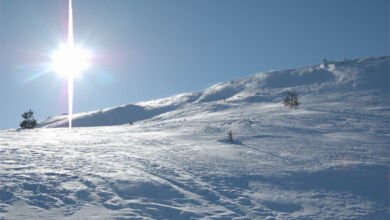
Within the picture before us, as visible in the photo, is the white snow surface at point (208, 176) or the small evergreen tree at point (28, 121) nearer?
the white snow surface at point (208, 176)

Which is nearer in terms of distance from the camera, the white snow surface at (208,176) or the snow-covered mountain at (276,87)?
the white snow surface at (208,176)

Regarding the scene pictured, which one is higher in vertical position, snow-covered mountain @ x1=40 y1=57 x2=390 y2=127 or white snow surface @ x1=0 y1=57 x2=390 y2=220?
snow-covered mountain @ x1=40 y1=57 x2=390 y2=127

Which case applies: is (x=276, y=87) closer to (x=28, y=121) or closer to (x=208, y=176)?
(x=28, y=121)

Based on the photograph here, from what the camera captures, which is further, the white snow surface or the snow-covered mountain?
the snow-covered mountain

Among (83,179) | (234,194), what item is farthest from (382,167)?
(83,179)

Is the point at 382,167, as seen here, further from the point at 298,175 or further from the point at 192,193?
the point at 192,193

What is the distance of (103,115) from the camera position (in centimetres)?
6172

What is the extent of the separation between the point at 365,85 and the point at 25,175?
136 feet

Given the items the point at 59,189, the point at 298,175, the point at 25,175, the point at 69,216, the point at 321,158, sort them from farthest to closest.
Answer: the point at 321,158 → the point at 298,175 → the point at 25,175 → the point at 59,189 → the point at 69,216

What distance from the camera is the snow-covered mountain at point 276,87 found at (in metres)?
44.3

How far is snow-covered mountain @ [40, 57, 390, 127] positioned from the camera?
44.3 m

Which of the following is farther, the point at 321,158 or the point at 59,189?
the point at 321,158

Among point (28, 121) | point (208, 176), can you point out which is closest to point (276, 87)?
point (28, 121)

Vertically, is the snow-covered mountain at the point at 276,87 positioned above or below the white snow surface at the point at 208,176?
→ above
